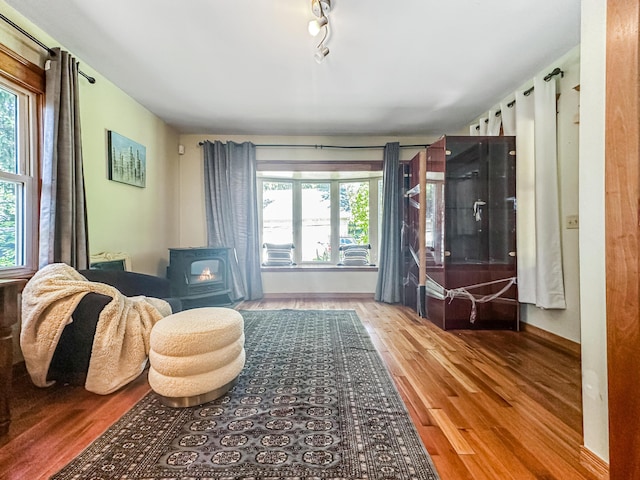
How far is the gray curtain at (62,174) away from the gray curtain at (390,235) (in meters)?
3.31

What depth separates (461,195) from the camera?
2969mm

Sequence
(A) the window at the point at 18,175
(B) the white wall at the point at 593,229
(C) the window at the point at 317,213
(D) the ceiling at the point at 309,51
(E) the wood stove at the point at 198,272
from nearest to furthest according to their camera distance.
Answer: (B) the white wall at the point at 593,229 → (D) the ceiling at the point at 309,51 → (A) the window at the point at 18,175 → (E) the wood stove at the point at 198,272 → (C) the window at the point at 317,213

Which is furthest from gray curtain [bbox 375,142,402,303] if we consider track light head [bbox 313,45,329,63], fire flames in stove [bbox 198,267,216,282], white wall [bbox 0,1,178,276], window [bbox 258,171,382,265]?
white wall [bbox 0,1,178,276]

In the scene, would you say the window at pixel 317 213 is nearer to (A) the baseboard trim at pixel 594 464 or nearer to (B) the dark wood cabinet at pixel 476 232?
(B) the dark wood cabinet at pixel 476 232

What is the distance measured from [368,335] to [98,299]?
6.82 ft

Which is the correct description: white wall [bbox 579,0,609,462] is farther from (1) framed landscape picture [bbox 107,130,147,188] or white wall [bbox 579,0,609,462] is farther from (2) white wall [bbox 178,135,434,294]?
(1) framed landscape picture [bbox 107,130,147,188]

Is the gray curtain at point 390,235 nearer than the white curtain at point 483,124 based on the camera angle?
No

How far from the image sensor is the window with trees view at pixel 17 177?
1.99 metres

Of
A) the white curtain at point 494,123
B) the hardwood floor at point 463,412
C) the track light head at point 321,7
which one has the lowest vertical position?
the hardwood floor at point 463,412

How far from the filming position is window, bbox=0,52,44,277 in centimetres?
199

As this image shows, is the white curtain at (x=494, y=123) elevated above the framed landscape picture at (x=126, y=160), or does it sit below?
above

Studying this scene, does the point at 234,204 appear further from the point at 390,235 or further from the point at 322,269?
the point at 390,235

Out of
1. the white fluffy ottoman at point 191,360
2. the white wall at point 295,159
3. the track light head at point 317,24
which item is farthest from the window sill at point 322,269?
the track light head at point 317,24

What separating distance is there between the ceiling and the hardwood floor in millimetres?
2370
